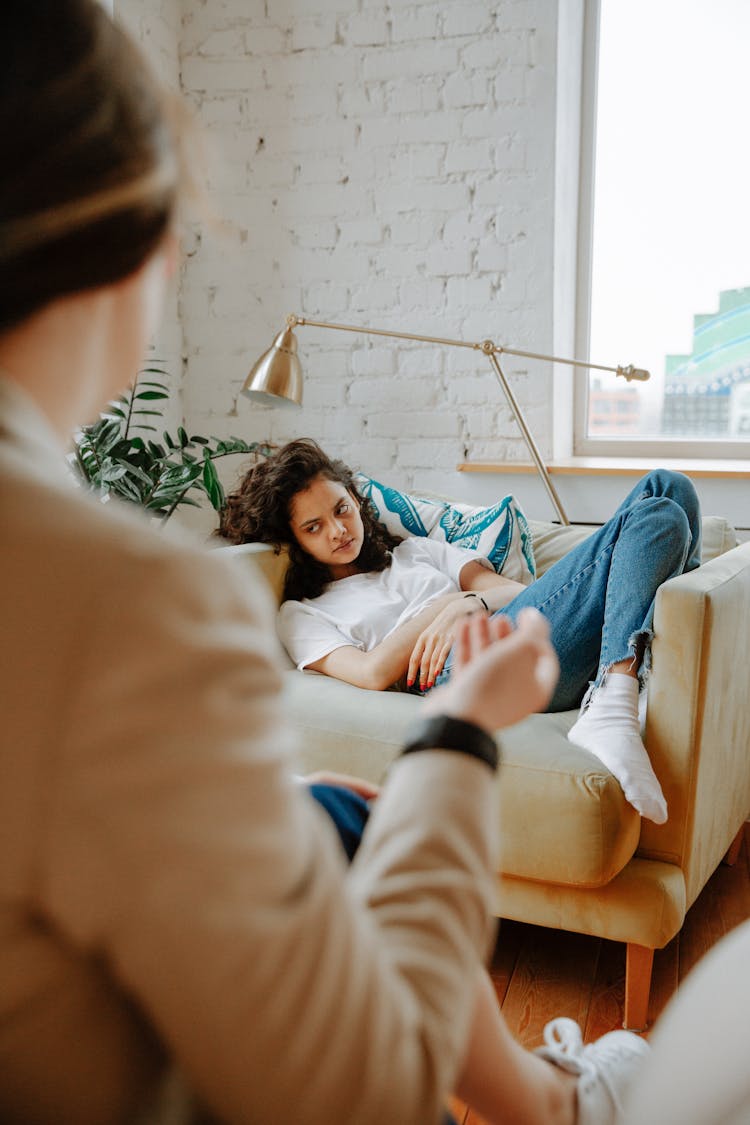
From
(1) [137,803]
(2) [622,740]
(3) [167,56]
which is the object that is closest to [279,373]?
(3) [167,56]

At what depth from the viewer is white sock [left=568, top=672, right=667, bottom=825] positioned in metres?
1.61

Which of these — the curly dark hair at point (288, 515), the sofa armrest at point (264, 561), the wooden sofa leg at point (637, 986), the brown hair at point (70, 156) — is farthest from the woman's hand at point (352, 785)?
the curly dark hair at point (288, 515)

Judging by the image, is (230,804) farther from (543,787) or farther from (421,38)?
(421,38)

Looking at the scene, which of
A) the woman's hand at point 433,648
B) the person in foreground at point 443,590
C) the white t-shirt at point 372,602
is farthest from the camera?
the white t-shirt at point 372,602

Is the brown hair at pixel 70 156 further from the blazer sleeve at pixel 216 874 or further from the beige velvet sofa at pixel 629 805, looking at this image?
the beige velvet sofa at pixel 629 805

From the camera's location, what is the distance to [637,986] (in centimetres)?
164

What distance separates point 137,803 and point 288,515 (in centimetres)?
191

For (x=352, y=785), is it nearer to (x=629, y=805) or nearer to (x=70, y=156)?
(x=70, y=156)

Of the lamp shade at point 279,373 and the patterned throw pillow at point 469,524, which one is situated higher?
the lamp shade at point 279,373

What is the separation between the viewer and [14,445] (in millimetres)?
502

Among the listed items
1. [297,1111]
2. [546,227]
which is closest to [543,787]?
[297,1111]

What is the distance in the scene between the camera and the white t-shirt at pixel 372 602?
2.15 m

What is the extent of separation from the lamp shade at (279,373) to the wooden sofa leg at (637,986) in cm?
159

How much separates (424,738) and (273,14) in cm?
309
